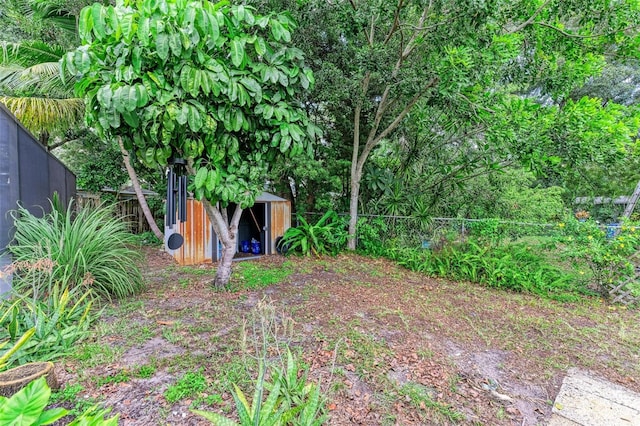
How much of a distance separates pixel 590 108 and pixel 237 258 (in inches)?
245

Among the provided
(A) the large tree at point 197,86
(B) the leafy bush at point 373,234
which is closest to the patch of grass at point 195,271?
(A) the large tree at point 197,86

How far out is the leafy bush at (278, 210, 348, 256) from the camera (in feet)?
20.7

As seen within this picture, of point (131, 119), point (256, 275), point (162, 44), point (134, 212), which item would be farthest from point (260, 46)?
point (134, 212)

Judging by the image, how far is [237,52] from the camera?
2.68m

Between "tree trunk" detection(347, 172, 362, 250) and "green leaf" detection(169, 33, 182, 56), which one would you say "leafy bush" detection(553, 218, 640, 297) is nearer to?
"tree trunk" detection(347, 172, 362, 250)

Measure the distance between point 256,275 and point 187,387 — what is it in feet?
9.20

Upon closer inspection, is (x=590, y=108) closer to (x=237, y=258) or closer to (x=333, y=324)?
(x=333, y=324)

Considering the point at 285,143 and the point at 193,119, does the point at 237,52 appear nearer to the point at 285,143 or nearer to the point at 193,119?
the point at 193,119

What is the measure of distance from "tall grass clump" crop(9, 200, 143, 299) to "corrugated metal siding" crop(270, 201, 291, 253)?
3.18 meters

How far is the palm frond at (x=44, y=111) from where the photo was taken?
209 inches

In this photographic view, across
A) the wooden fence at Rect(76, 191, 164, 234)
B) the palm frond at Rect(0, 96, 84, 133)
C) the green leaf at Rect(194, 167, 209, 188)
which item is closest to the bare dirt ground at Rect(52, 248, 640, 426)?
the green leaf at Rect(194, 167, 209, 188)

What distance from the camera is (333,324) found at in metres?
3.12

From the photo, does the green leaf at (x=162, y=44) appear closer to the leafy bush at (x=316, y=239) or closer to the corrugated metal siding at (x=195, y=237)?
the corrugated metal siding at (x=195, y=237)

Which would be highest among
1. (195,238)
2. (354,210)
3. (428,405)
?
(354,210)
